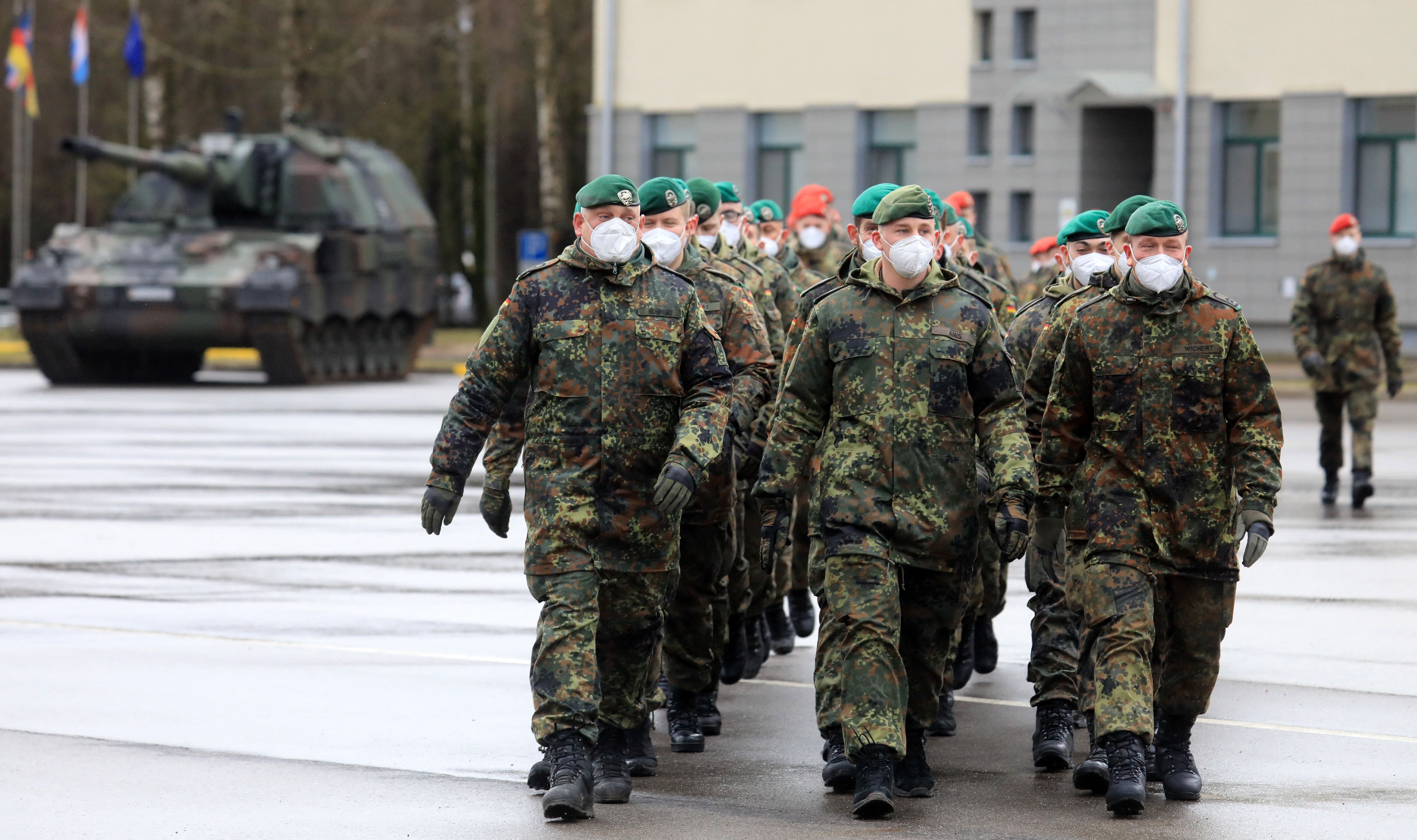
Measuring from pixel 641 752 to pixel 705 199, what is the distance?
3.04 meters

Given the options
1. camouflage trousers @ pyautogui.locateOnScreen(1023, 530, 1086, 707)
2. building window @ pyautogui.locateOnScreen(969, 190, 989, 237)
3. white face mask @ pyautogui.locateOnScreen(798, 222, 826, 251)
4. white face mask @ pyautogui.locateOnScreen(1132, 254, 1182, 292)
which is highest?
building window @ pyautogui.locateOnScreen(969, 190, 989, 237)

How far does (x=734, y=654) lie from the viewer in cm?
1014

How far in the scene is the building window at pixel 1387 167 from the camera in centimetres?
3834

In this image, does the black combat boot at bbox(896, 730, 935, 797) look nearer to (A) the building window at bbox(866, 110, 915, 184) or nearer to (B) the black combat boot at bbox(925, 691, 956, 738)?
(B) the black combat boot at bbox(925, 691, 956, 738)

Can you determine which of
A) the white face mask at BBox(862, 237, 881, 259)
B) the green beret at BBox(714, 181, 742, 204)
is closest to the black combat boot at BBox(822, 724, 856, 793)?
the white face mask at BBox(862, 237, 881, 259)

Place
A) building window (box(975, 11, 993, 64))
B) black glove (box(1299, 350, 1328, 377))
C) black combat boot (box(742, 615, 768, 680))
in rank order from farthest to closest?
building window (box(975, 11, 993, 64)) → black glove (box(1299, 350, 1328, 377)) → black combat boot (box(742, 615, 768, 680))

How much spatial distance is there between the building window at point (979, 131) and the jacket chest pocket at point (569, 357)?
35110 mm

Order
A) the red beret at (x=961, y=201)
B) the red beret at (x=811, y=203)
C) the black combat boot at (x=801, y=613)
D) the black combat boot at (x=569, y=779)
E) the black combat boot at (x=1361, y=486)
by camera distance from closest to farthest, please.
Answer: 1. the black combat boot at (x=569, y=779)
2. the black combat boot at (x=801, y=613)
3. the red beret at (x=811, y=203)
4. the red beret at (x=961, y=201)
5. the black combat boot at (x=1361, y=486)

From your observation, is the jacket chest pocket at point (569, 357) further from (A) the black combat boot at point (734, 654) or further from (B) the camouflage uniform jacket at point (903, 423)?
(A) the black combat boot at point (734, 654)

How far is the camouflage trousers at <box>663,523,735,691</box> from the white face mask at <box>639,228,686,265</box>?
1.01 meters

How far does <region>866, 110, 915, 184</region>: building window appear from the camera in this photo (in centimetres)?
4325

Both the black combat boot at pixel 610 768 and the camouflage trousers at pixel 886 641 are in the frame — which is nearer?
the camouflage trousers at pixel 886 641

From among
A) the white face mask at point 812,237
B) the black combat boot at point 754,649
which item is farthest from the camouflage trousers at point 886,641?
the white face mask at point 812,237

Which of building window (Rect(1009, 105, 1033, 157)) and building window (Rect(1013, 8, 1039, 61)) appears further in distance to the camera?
building window (Rect(1009, 105, 1033, 157))
